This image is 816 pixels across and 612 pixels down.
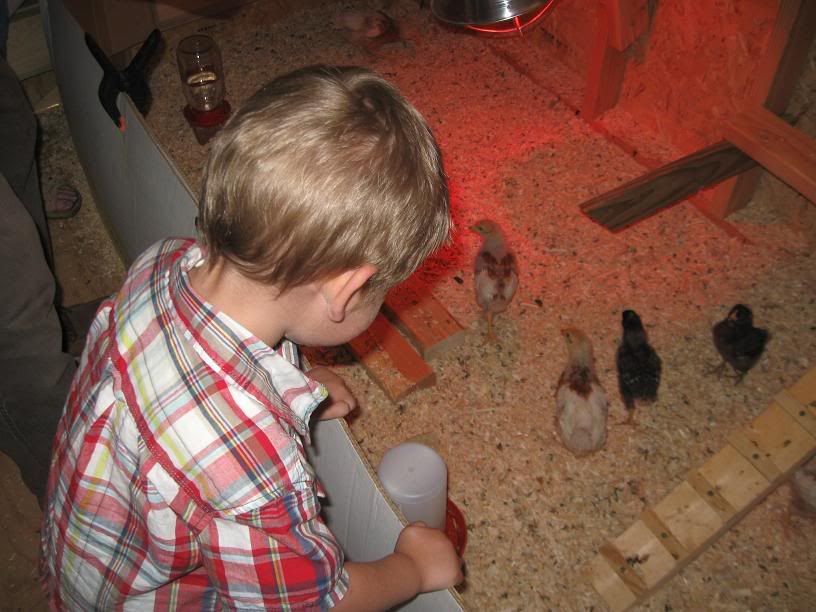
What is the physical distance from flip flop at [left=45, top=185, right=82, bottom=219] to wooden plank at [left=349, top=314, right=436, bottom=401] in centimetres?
134

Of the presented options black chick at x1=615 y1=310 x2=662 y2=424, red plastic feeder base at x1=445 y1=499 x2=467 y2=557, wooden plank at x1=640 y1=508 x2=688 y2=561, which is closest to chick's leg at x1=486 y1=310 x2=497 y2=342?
black chick at x1=615 y1=310 x2=662 y2=424

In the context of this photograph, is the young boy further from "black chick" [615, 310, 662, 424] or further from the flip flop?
the flip flop

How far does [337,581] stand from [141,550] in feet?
0.97

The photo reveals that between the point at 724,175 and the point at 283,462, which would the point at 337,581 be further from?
the point at 724,175

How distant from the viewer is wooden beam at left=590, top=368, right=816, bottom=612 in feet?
5.51

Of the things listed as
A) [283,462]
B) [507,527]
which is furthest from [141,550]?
[507,527]

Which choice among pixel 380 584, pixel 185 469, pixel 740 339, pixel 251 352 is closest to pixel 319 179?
pixel 251 352

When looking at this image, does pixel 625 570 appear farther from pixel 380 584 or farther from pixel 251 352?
pixel 251 352

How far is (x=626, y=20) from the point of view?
93.0 inches

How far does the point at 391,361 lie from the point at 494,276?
40 centimetres

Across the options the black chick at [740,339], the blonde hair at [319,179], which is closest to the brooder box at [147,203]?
the blonde hair at [319,179]

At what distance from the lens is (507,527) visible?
184 centimetres

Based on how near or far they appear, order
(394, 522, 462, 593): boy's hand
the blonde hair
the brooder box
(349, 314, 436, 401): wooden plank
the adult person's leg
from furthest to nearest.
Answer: (349, 314, 436, 401): wooden plank
the adult person's leg
the brooder box
(394, 522, 462, 593): boy's hand
the blonde hair

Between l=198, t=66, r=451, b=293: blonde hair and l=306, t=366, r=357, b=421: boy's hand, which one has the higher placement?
l=198, t=66, r=451, b=293: blonde hair
